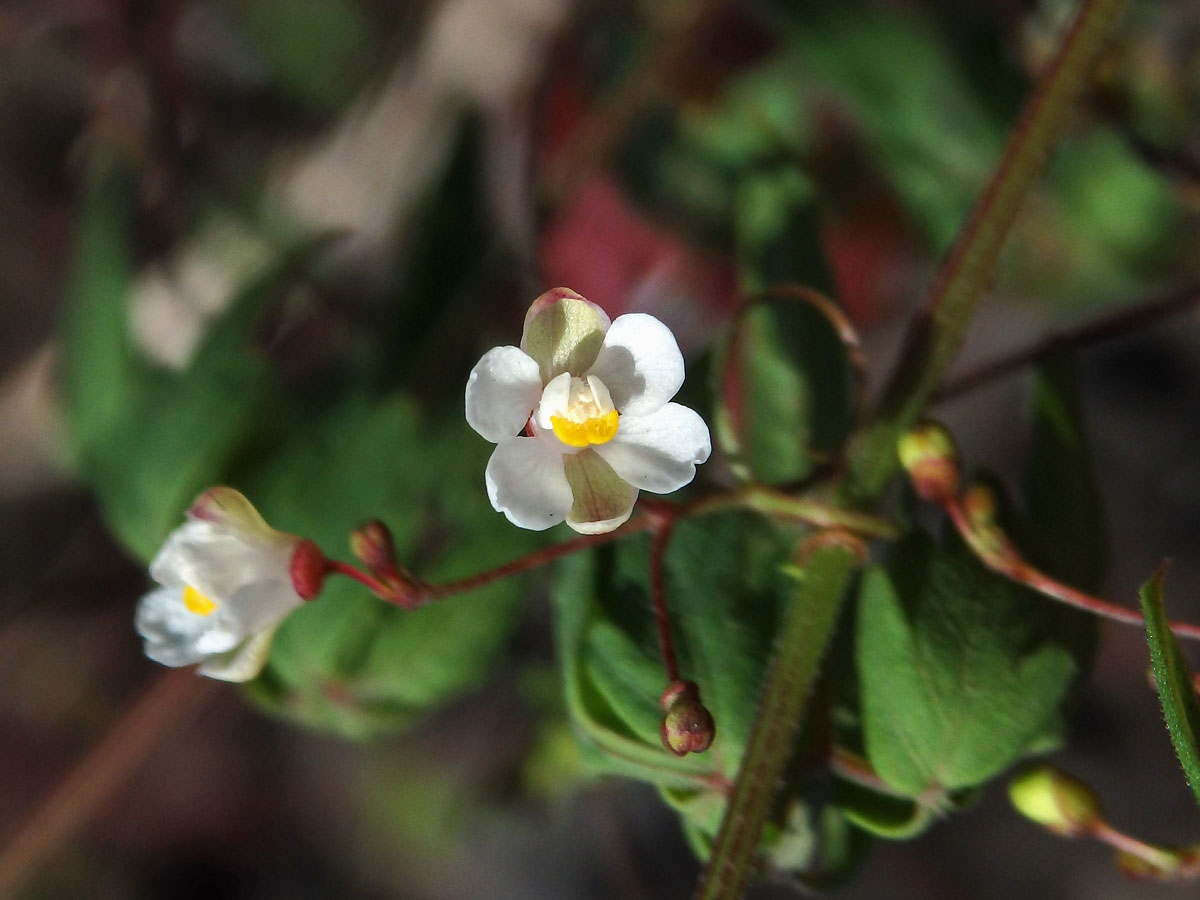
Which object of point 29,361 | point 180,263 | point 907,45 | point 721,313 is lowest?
point 29,361

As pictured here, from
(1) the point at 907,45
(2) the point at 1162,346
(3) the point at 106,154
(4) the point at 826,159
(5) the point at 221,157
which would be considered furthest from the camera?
(5) the point at 221,157

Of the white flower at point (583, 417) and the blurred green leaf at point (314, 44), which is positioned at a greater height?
the white flower at point (583, 417)

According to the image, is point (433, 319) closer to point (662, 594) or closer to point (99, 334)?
point (99, 334)

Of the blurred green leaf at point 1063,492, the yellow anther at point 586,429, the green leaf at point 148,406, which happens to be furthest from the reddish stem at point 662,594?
the green leaf at point 148,406

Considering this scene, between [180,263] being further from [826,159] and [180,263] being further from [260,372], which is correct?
[826,159]

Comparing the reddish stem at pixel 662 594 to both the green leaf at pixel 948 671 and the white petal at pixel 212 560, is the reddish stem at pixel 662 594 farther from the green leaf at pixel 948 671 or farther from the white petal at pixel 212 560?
the white petal at pixel 212 560

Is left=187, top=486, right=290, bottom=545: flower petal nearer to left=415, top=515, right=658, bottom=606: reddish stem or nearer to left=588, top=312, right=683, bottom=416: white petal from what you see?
left=415, top=515, right=658, bottom=606: reddish stem

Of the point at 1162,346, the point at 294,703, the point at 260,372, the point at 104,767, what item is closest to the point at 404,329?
the point at 260,372
